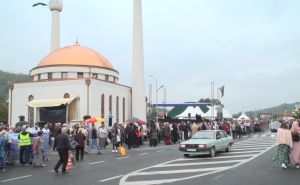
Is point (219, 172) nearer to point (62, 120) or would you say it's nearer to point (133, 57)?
point (62, 120)

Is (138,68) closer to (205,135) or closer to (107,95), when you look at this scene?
(107,95)

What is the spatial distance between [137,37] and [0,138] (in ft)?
120

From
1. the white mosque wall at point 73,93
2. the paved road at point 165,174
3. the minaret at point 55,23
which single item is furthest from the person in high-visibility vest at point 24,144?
the minaret at point 55,23

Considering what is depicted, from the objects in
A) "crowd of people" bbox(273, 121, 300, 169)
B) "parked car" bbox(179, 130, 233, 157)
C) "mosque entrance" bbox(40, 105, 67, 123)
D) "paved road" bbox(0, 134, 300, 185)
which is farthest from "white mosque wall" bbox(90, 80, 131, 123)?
"crowd of people" bbox(273, 121, 300, 169)

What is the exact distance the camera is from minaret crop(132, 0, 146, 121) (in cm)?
5281

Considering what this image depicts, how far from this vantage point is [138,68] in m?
53.9

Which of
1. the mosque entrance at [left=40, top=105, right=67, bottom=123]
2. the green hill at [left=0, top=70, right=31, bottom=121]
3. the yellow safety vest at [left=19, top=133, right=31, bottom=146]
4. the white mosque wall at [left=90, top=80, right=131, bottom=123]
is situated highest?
the green hill at [left=0, top=70, right=31, bottom=121]

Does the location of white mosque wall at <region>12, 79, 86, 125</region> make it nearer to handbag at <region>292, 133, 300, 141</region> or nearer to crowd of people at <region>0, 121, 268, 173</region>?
crowd of people at <region>0, 121, 268, 173</region>

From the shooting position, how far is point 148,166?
667 inches

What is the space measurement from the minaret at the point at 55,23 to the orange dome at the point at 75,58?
19.0 ft

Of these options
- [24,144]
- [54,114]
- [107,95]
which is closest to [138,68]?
[107,95]

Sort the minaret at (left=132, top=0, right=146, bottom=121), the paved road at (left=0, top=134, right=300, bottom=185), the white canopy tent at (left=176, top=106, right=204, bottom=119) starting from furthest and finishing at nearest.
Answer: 1. the white canopy tent at (left=176, top=106, right=204, bottom=119)
2. the minaret at (left=132, top=0, right=146, bottom=121)
3. the paved road at (left=0, top=134, right=300, bottom=185)

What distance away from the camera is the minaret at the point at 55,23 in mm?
62281

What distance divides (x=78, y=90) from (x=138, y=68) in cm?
982
